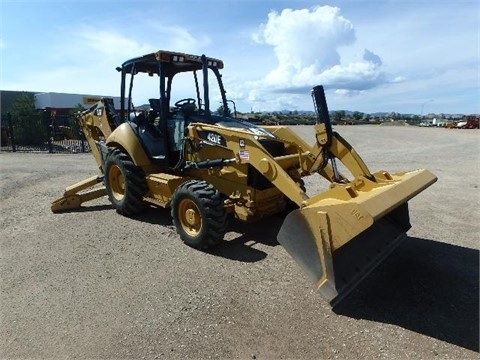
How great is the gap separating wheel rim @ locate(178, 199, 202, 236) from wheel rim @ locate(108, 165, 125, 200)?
2.01m

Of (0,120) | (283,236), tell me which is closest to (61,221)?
(283,236)

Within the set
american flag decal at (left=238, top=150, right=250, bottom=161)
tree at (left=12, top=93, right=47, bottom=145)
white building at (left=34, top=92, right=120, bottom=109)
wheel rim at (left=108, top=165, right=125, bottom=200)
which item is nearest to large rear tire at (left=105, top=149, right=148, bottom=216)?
wheel rim at (left=108, top=165, right=125, bottom=200)

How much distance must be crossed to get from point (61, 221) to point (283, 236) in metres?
4.51

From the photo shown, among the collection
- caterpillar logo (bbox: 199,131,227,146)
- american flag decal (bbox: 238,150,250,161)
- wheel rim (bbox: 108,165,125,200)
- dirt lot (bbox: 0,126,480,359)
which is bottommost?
dirt lot (bbox: 0,126,480,359)

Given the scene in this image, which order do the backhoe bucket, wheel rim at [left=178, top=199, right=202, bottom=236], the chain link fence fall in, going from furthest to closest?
the chain link fence → wheel rim at [left=178, top=199, right=202, bottom=236] → the backhoe bucket

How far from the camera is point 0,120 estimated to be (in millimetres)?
18500

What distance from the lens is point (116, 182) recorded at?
7.33 metres

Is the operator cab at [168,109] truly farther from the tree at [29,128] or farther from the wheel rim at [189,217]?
the tree at [29,128]

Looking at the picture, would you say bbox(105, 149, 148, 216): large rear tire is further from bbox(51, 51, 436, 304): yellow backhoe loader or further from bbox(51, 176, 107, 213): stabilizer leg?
bbox(51, 176, 107, 213): stabilizer leg

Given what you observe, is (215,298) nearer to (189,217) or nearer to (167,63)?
(189,217)

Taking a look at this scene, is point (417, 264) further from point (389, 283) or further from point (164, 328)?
point (164, 328)

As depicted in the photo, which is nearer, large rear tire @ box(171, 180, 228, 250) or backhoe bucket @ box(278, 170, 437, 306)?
backhoe bucket @ box(278, 170, 437, 306)

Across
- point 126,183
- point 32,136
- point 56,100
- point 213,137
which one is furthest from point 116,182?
point 56,100

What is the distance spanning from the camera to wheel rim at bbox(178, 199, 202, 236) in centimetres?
543
